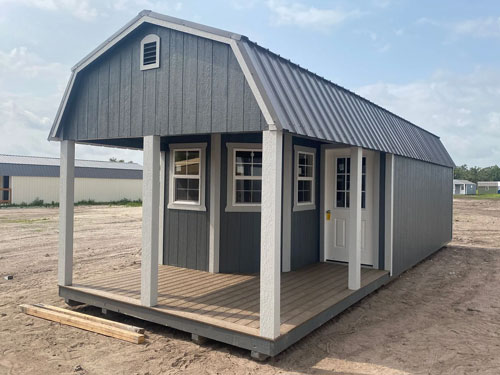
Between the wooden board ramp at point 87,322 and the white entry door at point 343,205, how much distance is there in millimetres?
4095

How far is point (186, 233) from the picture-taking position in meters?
6.93

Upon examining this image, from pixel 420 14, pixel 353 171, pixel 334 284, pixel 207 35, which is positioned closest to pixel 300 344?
pixel 334 284

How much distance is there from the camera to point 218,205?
256 inches

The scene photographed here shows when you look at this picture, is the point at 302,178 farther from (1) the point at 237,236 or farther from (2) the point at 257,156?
(1) the point at 237,236

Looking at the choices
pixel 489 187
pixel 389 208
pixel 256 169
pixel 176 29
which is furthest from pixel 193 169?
pixel 489 187

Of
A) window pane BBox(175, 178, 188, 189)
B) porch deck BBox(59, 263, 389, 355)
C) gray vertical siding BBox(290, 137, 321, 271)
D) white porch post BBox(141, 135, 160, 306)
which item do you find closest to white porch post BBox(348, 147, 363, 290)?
porch deck BBox(59, 263, 389, 355)

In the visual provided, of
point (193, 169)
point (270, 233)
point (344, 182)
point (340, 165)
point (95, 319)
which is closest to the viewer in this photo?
point (270, 233)

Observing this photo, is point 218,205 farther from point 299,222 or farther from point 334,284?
point 334,284

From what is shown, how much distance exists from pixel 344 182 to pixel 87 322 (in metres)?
4.91

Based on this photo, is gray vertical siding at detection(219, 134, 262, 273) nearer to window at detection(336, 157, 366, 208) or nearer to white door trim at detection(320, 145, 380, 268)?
white door trim at detection(320, 145, 380, 268)

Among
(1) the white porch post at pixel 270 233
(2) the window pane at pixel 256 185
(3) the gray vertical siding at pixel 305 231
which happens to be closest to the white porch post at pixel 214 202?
(2) the window pane at pixel 256 185

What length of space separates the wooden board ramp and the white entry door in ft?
13.4

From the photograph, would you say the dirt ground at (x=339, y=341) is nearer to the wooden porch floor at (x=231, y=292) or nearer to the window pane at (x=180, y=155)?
the wooden porch floor at (x=231, y=292)

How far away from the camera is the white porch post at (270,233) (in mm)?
3889
